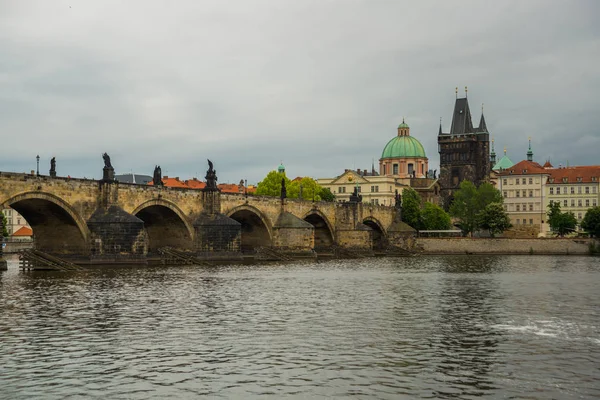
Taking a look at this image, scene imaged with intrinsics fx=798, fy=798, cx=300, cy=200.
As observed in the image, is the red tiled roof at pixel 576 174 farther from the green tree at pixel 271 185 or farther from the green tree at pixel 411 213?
the green tree at pixel 271 185

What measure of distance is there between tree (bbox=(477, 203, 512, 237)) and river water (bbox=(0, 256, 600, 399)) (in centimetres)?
6484

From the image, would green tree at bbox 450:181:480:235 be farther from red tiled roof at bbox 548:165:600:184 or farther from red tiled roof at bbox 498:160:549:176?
red tiled roof at bbox 548:165:600:184

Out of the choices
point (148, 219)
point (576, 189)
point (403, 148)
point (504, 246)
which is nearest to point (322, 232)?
point (504, 246)

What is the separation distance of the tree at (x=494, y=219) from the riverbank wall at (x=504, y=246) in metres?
10.0

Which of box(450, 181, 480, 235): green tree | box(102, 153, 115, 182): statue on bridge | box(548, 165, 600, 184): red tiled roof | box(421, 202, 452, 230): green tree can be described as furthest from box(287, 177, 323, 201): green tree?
box(102, 153, 115, 182): statue on bridge

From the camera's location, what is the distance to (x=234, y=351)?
63.2 ft

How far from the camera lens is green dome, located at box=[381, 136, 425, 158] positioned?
154 m

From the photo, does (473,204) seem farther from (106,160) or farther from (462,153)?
(106,160)

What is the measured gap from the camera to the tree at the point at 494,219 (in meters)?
101

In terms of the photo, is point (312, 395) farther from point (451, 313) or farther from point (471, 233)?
point (471, 233)

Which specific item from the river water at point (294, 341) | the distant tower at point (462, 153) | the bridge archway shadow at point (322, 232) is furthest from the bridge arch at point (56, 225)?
the distant tower at point (462, 153)

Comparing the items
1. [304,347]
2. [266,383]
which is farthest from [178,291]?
[266,383]

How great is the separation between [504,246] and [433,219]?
67.1ft

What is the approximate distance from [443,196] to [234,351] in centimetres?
13174
